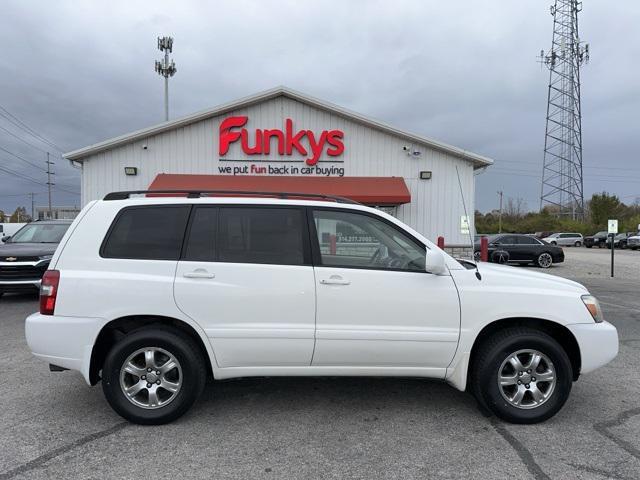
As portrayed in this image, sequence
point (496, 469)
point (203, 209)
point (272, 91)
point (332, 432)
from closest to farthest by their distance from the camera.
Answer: point (496, 469)
point (332, 432)
point (203, 209)
point (272, 91)

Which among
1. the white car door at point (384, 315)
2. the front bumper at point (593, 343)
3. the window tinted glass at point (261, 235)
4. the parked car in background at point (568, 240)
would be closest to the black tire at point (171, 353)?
the window tinted glass at point (261, 235)

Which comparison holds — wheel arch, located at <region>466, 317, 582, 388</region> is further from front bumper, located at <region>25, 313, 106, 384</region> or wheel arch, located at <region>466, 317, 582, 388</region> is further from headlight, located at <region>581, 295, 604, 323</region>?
front bumper, located at <region>25, 313, 106, 384</region>

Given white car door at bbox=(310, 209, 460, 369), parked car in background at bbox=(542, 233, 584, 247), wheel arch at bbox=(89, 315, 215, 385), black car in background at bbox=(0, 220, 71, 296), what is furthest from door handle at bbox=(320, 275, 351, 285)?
parked car in background at bbox=(542, 233, 584, 247)

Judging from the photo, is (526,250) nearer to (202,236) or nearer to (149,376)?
(202,236)

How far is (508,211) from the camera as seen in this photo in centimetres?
8700

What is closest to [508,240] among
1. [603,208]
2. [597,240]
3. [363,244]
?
[363,244]

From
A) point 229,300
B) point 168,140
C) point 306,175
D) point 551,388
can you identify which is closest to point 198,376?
point 229,300

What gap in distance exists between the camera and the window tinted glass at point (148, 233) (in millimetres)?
3598

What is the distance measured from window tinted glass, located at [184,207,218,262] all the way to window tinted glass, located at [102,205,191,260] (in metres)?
0.08

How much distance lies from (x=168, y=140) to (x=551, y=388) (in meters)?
13.6

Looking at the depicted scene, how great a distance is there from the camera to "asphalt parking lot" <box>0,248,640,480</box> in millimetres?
2947

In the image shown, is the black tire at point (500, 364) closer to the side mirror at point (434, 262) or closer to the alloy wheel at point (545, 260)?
the side mirror at point (434, 262)

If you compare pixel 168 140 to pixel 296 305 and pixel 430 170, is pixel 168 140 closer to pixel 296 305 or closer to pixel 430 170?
pixel 430 170

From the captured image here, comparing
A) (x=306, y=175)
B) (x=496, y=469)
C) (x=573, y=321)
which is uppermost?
(x=306, y=175)
